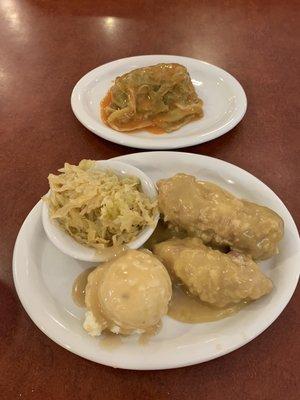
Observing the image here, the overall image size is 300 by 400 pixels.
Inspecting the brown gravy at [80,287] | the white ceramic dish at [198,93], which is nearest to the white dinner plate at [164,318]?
the brown gravy at [80,287]

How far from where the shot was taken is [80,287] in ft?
4.16

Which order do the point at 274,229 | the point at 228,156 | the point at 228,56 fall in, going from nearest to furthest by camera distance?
the point at 274,229 → the point at 228,156 → the point at 228,56

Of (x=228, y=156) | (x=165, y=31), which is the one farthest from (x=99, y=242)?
(x=165, y=31)

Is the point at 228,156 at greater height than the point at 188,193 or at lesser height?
lesser

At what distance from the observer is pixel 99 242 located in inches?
50.3

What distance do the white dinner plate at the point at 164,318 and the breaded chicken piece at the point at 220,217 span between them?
0.09 m

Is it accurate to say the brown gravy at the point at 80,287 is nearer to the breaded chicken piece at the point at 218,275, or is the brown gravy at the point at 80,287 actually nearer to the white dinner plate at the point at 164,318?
the white dinner plate at the point at 164,318

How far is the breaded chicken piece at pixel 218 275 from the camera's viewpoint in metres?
1.14

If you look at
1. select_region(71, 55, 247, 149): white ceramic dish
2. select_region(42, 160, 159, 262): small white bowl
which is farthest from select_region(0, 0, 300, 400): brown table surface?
select_region(42, 160, 159, 262): small white bowl

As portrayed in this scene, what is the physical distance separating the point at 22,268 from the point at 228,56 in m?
1.45

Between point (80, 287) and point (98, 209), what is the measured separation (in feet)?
0.77

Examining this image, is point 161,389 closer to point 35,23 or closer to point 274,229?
point 274,229

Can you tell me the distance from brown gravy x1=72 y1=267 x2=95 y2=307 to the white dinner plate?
0.01 meters

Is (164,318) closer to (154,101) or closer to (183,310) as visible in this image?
(183,310)
